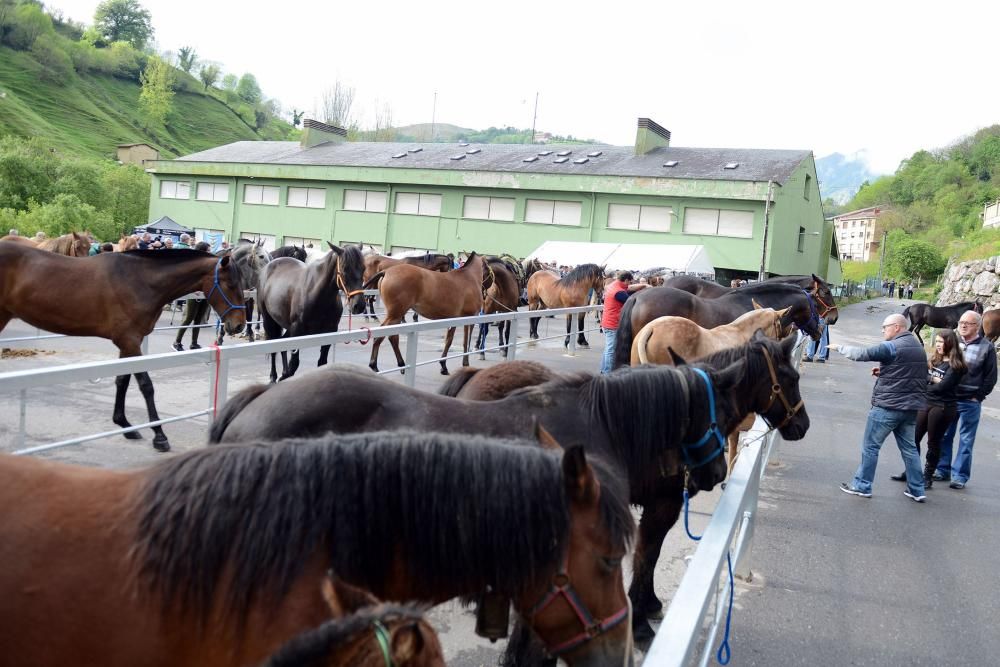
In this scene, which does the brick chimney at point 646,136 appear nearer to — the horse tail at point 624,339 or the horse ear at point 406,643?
the horse tail at point 624,339

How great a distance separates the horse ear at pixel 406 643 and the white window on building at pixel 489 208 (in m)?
36.6

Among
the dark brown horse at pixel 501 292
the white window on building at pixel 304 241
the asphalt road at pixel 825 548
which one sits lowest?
the asphalt road at pixel 825 548

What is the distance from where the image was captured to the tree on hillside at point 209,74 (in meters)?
133

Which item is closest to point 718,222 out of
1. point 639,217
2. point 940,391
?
point 639,217

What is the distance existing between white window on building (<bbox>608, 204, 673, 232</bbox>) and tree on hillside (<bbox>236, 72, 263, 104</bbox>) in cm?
12528

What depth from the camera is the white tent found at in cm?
2439

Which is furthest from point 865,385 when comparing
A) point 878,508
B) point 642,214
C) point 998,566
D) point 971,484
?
point 642,214

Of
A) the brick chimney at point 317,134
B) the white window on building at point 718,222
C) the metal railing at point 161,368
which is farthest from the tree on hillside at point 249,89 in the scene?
the metal railing at point 161,368

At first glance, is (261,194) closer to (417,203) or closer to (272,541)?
(417,203)

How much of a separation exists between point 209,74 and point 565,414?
151891 mm

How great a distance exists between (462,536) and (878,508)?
6.43 meters

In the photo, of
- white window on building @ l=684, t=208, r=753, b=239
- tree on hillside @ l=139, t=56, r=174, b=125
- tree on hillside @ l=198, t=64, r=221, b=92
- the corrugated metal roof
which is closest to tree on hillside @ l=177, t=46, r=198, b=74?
tree on hillside @ l=198, t=64, r=221, b=92

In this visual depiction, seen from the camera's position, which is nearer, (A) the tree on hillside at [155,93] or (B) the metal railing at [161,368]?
(B) the metal railing at [161,368]

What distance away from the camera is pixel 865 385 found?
1456cm
